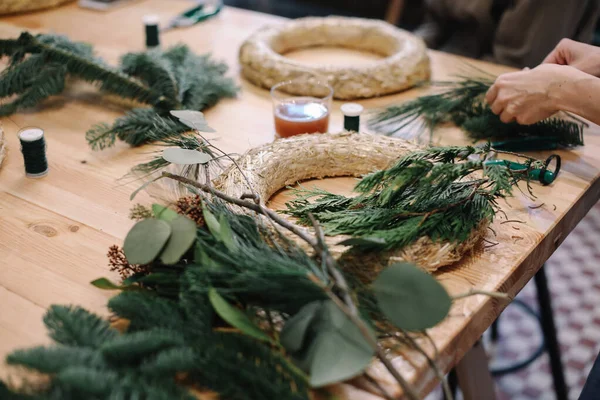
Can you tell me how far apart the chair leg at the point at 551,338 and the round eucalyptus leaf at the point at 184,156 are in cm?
113

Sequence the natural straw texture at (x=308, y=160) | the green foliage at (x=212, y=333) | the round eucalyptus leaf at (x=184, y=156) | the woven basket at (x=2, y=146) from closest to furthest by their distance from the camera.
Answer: the green foliage at (x=212, y=333) → the round eucalyptus leaf at (x=184, y=156) → the natural straw texture at (x=308, y=160) → the woven basket at (x=2, y=146)

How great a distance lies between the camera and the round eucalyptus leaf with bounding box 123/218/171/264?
803 millimetres

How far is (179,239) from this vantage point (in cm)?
81

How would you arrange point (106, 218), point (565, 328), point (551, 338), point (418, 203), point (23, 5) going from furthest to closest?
1. point (565, 328)
2. point (23, 5)
3. point (551, 338)
4. point (106, 218)
5. point (418, 203)

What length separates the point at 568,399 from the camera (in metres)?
1.76

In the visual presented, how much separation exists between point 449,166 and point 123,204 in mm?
594

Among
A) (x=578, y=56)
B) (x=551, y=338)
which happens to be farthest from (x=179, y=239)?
(x=551, y=338)

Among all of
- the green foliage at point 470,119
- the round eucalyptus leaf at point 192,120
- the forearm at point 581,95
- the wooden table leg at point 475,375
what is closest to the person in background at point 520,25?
the green foliage at point 470,119

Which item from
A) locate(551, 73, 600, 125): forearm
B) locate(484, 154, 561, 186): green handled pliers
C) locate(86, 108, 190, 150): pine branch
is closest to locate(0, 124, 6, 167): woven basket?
locate(86, 108, 190, 150): pine branch

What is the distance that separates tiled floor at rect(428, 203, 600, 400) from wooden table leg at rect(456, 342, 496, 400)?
431 millimetres

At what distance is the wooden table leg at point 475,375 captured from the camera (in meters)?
1.49

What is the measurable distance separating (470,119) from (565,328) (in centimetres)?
108

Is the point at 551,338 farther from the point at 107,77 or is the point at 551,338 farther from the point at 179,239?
the point at 107,77

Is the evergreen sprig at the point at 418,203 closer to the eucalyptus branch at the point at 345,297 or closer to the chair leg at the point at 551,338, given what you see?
→ the eucalyptus branch at the point at 345,297
